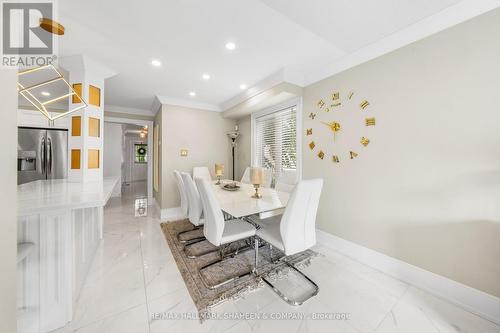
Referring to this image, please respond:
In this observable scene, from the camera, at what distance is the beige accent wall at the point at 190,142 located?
3717mm

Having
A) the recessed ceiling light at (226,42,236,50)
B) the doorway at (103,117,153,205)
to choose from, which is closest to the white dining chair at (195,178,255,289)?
the recessed ceiling light at (226,42,236,50)

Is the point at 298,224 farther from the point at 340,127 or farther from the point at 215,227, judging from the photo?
the point at 340,127

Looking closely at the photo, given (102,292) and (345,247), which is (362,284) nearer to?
(345,247)

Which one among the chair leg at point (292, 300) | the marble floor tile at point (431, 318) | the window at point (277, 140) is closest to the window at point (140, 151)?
the window at point (277, 140)

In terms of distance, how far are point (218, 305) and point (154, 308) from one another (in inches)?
20.5

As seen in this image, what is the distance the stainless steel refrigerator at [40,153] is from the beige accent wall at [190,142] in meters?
1.91

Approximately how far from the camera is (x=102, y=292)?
160cm

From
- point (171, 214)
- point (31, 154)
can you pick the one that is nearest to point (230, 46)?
point (171, 214)

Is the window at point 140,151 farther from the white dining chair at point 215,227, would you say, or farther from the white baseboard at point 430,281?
the white baseboard at point 430,281

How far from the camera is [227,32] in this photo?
183cm

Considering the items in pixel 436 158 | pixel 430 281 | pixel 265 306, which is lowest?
pixel 265 306

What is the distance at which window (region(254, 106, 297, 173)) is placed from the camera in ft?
10.5

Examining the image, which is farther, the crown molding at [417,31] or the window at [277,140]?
the window at [277,140]

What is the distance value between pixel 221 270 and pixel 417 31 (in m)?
3.13
